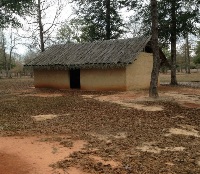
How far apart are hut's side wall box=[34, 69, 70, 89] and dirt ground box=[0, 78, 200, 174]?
402 inches

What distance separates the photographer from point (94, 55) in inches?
925

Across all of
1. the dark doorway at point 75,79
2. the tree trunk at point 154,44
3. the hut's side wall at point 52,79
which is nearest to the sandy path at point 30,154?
the tree trunk at point 154,44

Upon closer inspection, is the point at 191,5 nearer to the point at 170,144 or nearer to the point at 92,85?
the point at 92,85

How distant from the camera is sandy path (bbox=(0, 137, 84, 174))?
6223 mm

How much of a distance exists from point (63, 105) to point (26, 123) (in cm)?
455

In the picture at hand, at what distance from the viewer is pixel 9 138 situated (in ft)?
28.6

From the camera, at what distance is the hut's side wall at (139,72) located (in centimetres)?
2217

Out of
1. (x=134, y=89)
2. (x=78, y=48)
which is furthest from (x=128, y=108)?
(x=78, y=48)

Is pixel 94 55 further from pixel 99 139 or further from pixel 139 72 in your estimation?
pixel 99 139

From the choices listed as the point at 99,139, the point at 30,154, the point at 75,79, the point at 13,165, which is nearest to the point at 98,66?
the point at 75,79

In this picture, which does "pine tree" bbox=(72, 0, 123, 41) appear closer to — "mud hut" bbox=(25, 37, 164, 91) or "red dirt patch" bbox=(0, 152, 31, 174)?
"mud hut" bbox=(25, 37, 164, 91)

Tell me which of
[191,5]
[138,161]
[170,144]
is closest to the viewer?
[138,161]

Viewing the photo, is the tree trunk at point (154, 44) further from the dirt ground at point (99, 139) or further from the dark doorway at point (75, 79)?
the dark doorway at point (75, 79)

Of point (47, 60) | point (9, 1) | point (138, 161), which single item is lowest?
point (138, 161)
